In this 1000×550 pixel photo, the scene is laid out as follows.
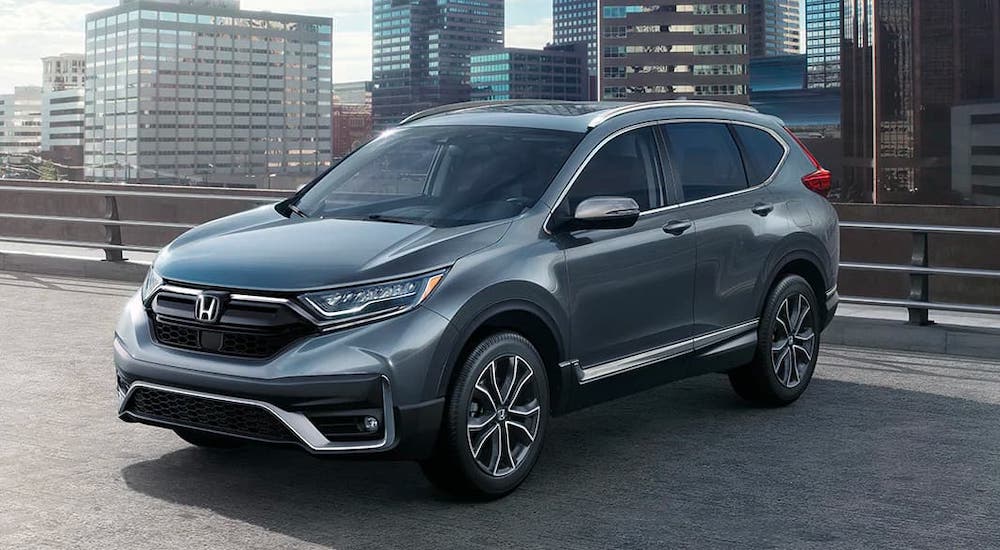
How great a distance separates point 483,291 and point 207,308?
120 centimetres

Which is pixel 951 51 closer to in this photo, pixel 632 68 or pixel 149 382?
pixel 149 382

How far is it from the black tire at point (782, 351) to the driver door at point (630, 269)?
875 millimetres

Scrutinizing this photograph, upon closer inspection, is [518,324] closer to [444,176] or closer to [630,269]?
[630,269]

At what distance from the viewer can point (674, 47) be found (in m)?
196

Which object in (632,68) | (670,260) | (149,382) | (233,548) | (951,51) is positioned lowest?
(233,548)

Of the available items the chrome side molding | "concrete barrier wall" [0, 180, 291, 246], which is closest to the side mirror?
the chrome side molding

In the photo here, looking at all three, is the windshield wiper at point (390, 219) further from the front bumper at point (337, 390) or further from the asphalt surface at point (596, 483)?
the asphalt surface at point (596, 483)

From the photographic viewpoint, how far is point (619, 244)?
6.51 meters

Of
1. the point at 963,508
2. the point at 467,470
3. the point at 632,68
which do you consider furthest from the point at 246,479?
the point at 632,68

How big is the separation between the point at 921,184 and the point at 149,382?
73141 mm

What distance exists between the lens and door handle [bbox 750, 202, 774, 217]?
7575mm

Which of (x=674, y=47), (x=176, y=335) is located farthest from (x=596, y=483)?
(x=674, y=47)

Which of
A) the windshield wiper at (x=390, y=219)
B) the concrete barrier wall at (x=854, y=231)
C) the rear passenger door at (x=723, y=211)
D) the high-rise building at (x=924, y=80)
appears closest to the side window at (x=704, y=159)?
the rear passenger door at (x=723, y=211)

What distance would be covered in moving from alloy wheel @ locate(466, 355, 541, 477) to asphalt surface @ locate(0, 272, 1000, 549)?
0.70ft
